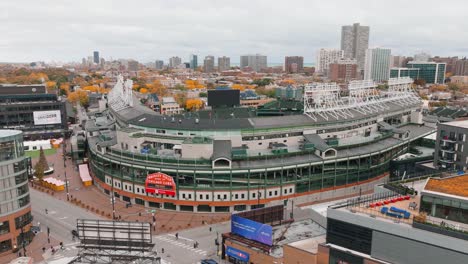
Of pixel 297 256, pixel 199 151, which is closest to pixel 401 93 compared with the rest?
pixel 199 151

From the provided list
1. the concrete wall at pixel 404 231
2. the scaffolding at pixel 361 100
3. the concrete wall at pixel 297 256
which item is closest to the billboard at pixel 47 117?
the scaffolding at pixel 361 100

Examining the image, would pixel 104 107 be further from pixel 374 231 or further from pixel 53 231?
pixel 374 231

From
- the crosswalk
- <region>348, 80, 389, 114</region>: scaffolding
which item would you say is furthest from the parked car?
<region>348, 80, 389, 114</region>: scaffolding

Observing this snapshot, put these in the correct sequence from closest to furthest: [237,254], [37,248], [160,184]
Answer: [237,254], [37,248], [160,184]

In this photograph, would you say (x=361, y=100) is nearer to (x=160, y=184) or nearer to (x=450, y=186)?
(x=160, y=184)

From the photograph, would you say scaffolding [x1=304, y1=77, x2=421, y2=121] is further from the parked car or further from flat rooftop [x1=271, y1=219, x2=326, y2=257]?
the parked car
